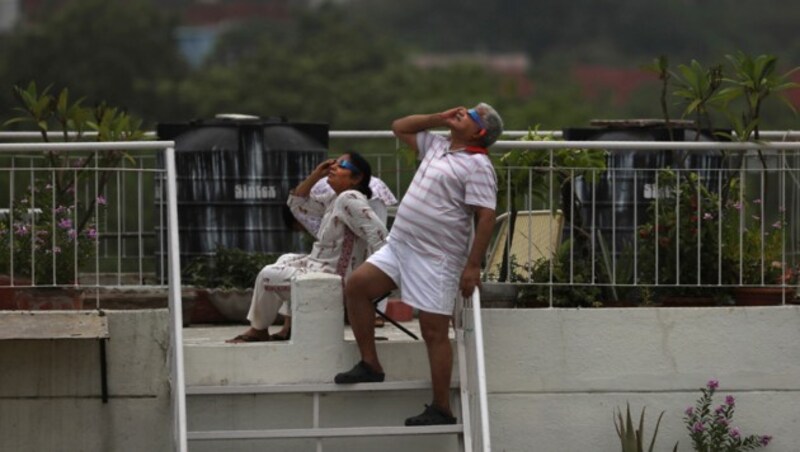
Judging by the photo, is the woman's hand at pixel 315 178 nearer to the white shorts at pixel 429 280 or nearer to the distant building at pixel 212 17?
the white shorts at pixel 429 280

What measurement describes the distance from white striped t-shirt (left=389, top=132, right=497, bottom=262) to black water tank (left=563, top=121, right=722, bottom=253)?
1.54 metres

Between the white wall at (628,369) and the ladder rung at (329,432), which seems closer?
the ladder rung at (329,432)

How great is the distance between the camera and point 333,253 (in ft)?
38.2

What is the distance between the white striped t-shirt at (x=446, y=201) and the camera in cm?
1066

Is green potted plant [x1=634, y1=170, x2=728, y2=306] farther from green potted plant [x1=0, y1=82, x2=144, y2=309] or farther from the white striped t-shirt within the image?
green potted plant [x1=0, y1=82, x2=144, y2=309]

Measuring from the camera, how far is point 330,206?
11789 mm

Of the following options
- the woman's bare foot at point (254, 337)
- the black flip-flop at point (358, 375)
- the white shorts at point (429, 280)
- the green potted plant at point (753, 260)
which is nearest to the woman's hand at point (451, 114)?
the white shorts at point (429, 280)

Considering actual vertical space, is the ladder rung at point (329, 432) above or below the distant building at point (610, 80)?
below

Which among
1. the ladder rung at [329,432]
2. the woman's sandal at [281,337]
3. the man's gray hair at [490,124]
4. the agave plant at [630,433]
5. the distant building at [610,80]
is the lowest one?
the agave plant at [630,433]

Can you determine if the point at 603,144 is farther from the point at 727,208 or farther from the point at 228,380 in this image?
the point at 228,380

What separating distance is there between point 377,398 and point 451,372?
488 mm

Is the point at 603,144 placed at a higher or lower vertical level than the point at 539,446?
higher

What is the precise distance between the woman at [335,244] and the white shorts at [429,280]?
2.29 ft

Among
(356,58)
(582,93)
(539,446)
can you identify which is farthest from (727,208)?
(582,93)
